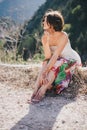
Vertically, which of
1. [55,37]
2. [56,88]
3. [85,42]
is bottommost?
[85,42]

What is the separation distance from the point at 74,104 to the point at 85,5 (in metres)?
25.4

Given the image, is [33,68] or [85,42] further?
[85,42]

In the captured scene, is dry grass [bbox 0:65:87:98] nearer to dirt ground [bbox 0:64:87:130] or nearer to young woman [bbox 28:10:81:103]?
dirt ground [bbox 0:64:87:130]

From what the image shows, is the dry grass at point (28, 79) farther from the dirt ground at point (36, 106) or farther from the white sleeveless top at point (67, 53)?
the white sleeveless top at point (67, 53)

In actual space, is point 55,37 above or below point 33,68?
above

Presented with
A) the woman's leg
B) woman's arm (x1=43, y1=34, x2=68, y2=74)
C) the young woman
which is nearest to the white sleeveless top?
the young woman

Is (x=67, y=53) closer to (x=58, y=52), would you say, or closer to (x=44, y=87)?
(x=58, y=52)

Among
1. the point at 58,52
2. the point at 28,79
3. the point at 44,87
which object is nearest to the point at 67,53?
the point at 58,52

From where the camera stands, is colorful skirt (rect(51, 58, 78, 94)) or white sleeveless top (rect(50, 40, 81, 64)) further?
white sleeveless top (rect(50, 40, 81, 64))

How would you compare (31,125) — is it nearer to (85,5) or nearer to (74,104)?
(74,104)

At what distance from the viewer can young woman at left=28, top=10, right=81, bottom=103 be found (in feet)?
16.7

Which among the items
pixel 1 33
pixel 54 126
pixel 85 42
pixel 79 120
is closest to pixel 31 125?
pixel 54 126

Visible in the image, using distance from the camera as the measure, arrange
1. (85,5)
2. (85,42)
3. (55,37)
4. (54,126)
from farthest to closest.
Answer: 1. (85,5)
2. (85,42)
3. (55,37)
4. (54,126)

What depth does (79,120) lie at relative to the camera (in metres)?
4.48
